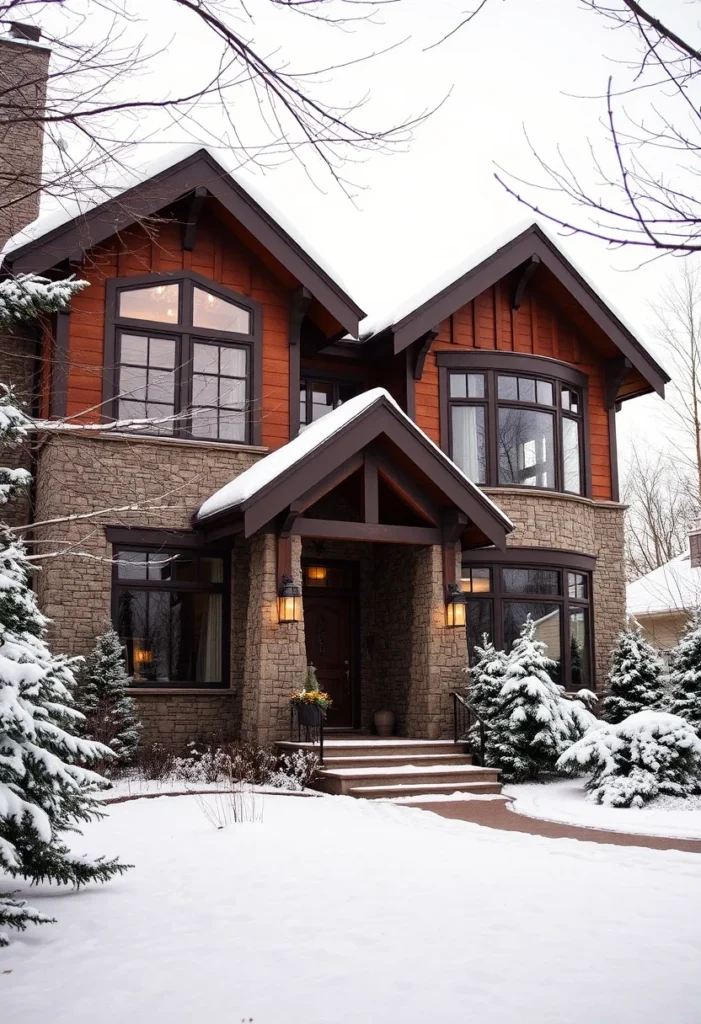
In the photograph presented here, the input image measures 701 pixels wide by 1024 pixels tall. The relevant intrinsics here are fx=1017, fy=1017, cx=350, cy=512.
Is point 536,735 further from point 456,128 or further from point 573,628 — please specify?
point 456,128

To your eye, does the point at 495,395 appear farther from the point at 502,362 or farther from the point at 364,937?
the point at 364,937

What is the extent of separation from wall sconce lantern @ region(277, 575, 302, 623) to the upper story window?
3.77 meters

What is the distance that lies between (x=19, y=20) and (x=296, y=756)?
8.91 m

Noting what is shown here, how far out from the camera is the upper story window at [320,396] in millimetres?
16406

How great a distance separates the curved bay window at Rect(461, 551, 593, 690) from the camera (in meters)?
15.7

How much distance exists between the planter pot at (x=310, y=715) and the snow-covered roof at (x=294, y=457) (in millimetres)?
2666

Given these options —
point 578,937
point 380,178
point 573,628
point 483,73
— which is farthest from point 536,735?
point 483,73

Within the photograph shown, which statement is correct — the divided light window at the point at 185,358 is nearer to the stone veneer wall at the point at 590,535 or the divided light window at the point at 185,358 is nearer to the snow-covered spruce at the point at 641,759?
the stone veneer wall at the point at 590,535

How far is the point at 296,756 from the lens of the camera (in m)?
12.2

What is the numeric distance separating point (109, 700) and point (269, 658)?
2.06 metres

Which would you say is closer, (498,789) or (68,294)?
(68,294)

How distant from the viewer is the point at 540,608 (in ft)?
53.4

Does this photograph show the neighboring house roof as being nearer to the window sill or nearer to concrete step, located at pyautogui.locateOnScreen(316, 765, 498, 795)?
concrete step, located at pyautogui.locateOnScreen(316, 765, 498, 795)

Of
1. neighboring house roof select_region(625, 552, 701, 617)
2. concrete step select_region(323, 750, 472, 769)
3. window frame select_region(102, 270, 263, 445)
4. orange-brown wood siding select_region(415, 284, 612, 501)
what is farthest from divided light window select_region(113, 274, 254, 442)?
neighboring house roof select_region(625, 552, 701, 617)
